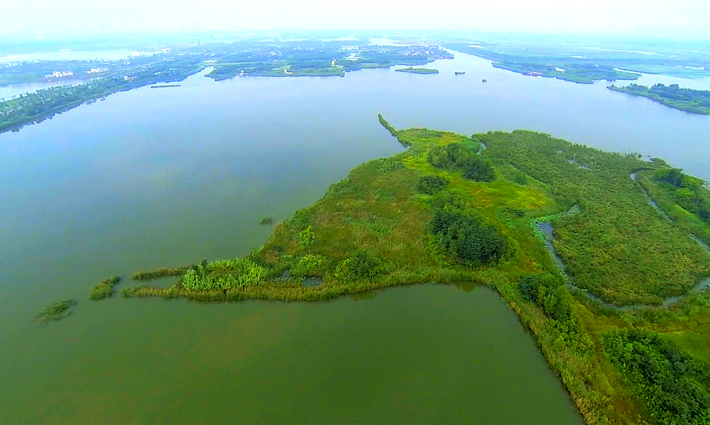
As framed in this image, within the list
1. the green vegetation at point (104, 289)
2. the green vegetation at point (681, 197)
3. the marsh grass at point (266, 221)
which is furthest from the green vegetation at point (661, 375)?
the green vegetation at point (104, 289)

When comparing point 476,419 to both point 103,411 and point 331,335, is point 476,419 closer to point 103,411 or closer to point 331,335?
point 331,335

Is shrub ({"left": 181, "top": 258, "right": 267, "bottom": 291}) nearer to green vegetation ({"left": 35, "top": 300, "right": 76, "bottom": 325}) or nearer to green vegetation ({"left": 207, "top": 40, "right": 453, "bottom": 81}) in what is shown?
green vegetation ({"left": 35, "top": 300, "right": 76, "bottom": 325})

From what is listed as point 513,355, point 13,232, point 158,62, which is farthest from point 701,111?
point 158,62

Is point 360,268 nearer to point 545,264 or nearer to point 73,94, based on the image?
point 545,264

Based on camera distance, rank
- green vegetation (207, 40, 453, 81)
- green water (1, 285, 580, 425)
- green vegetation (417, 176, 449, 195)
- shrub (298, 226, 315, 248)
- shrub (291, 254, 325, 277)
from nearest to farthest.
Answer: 1. green water (1, 285, 580, 425)
2. shrub (291, 254, 325, 277)
3. shrub (298, 226, 315, 248)
4. green vegetation (417, 176, 449, 195)
5. green vegetation (207, 40, 453, 81)

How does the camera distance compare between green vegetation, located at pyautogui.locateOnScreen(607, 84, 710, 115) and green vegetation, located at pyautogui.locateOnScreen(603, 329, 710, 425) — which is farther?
green vegetation, located at pyautogui.locateOnScreen(607, 84, 710, 115)

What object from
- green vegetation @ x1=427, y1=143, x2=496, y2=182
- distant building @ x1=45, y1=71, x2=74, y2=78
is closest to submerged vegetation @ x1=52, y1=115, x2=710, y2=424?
green vegetation @ x1=427, y1=143, x2=496, y2=182

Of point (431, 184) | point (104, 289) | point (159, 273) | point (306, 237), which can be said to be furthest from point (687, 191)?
point (104, 289)

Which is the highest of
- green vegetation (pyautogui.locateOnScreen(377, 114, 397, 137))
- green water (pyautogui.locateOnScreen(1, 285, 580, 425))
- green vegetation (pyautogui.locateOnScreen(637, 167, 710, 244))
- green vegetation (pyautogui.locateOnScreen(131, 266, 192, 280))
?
green vegetation (pyautogui.locateOnScreen(377, 114, 397, 137))
